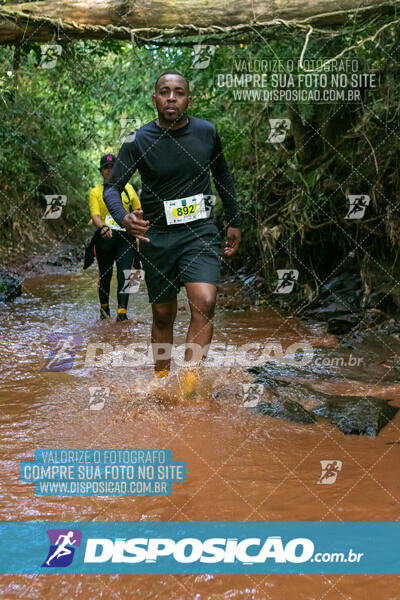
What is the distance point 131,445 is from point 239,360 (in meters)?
1.99

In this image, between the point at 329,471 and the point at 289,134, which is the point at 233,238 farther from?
the point at 289,134

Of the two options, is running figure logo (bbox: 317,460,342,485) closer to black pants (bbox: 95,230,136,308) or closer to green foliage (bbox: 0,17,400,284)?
green foliage (bbox: 0,17,400,284)

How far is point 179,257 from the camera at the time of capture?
3.84 metres

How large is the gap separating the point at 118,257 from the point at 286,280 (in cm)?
213

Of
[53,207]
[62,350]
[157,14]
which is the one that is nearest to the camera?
[157,14]

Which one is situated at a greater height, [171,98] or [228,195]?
[171,98]

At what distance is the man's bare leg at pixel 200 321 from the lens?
3.66m

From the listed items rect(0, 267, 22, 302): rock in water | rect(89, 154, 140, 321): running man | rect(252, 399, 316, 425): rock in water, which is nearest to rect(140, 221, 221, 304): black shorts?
rect(252, 399, 316, 425): rock in water

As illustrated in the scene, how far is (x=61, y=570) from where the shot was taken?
6.56 ft

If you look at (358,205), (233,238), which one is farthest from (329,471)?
(358,205)

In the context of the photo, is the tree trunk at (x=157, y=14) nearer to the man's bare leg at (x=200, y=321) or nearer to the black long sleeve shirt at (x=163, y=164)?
the black long sleeve shirt at (x=163, y=164)

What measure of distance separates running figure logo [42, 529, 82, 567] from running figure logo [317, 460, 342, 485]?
1.05 metres

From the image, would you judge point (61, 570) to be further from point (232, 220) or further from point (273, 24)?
point (273, 24)

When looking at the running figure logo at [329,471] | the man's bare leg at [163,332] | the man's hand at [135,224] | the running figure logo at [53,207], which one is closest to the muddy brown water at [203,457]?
the running figure logo at [329,471]
